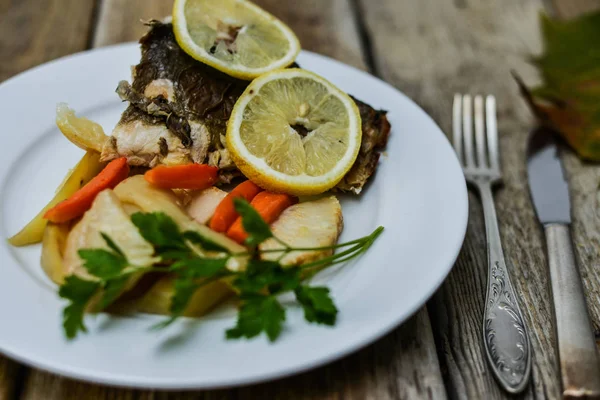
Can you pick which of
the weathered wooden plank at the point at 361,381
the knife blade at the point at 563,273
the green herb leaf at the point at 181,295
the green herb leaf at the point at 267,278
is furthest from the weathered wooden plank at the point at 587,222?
the green herb leaf at the point at 181,295

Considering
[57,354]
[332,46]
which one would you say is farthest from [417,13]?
[57,354]

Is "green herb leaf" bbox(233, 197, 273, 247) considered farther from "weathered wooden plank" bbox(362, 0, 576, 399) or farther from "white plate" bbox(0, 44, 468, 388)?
"weathered wooden plank" bbox(362, 0, 576, 399)

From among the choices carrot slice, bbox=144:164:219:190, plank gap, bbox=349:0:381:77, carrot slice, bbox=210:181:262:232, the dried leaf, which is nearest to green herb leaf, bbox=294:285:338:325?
carrot slice, bbox=210:181:262:232

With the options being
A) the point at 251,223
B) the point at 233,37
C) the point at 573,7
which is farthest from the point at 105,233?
the point at 573,7

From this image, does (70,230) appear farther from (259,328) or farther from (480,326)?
(480,326)

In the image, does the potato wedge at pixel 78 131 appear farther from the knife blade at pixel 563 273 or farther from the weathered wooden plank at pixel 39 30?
the knife blade at pixel 563 273

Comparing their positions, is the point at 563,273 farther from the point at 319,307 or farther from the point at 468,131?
the point at 319,307
